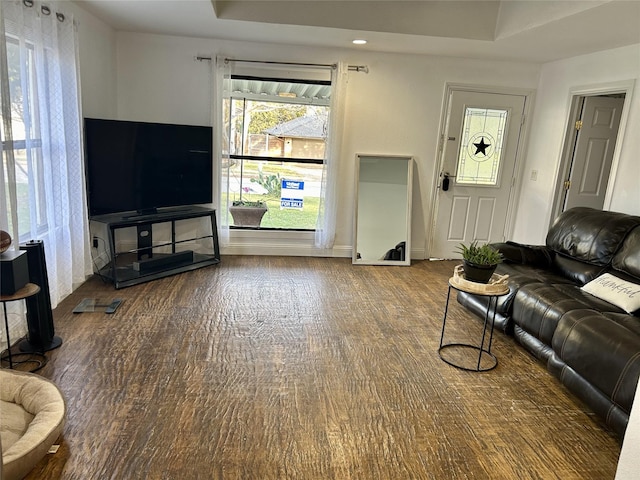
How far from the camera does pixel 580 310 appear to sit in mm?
2701

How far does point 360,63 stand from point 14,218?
11.9 feet

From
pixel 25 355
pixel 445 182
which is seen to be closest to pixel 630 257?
pixel 445 182

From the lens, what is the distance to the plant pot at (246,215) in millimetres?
5156

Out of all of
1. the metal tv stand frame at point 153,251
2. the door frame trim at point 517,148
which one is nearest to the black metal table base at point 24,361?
the metal tv stand frame at point 153,251

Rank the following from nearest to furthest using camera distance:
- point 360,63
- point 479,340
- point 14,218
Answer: point 14,218 < point 479,340 < point 360,63

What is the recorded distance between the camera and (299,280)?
4.49m

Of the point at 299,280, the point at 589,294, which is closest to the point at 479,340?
the point at 589,294

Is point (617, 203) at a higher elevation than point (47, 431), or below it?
higher

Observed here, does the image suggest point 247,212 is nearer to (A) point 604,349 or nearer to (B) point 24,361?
(B) point 24,361

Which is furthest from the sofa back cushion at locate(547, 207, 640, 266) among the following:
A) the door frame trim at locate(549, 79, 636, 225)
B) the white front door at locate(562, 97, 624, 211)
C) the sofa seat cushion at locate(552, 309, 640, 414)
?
the white front door at locate(562, 97, 624, 211)

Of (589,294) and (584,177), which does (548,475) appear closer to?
(589,294)

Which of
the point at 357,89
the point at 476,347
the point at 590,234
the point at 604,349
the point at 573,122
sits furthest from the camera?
the point at 357,89

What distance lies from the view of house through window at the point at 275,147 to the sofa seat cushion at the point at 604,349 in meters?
3.16

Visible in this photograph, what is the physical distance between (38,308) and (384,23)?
3509 mm
